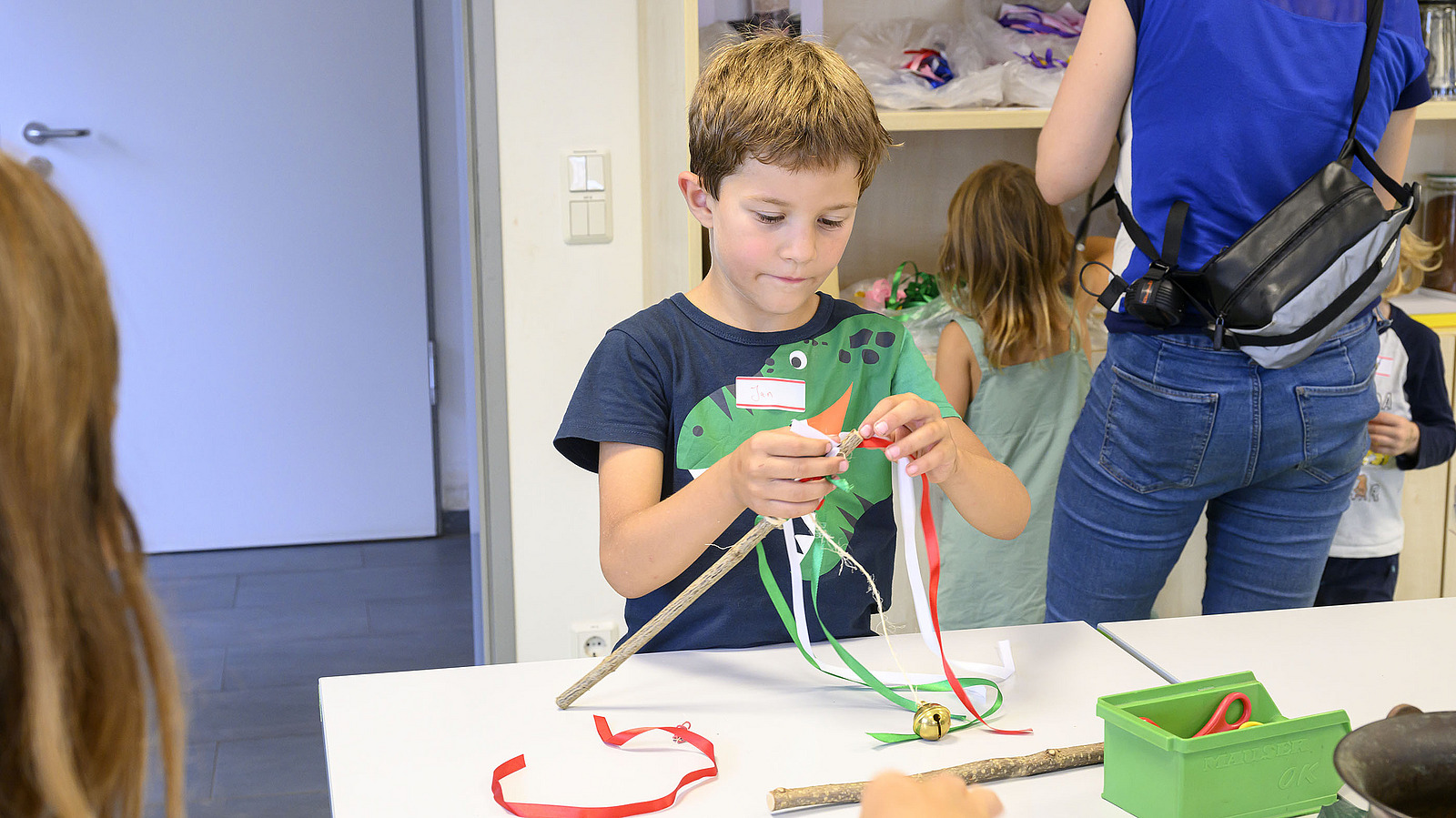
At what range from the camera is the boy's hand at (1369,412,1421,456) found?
2123mm

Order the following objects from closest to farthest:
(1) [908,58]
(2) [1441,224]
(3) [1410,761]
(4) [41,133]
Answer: (3) [1410,761], (1) [908,58], (2) [1441,224], (4) [41,133]

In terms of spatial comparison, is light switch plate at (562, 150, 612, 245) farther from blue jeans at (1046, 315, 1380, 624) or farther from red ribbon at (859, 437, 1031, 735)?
red ribbon at (859, 437, 1031, 735)

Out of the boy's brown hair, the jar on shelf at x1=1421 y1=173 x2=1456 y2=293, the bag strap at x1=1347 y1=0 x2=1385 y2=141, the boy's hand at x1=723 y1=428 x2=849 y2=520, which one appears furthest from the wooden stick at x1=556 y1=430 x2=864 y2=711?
the jar on shelf at x1=1421 y1=173 x2=1456 y2=293

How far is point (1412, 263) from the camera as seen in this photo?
2.39m

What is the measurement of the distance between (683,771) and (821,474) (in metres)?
0.27

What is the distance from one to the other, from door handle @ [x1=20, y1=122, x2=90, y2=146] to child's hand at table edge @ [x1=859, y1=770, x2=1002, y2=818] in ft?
11.4

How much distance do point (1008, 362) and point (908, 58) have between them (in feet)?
2.11

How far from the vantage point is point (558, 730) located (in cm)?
104

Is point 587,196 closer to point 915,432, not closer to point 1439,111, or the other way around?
point 915,432

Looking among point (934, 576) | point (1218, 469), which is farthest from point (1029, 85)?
point (934, 576)

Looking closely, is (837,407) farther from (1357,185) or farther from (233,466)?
(233,466)

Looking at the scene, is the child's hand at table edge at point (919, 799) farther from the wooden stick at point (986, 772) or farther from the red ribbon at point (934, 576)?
the red ribbon at point (934, 576)

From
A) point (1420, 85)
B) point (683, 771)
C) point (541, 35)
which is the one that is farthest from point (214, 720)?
point (1420, 85)

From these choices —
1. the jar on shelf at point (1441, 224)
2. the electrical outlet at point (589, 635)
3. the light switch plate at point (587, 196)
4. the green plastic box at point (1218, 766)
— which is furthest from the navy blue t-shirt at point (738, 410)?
the jar on shelf at point (1441, 224)
